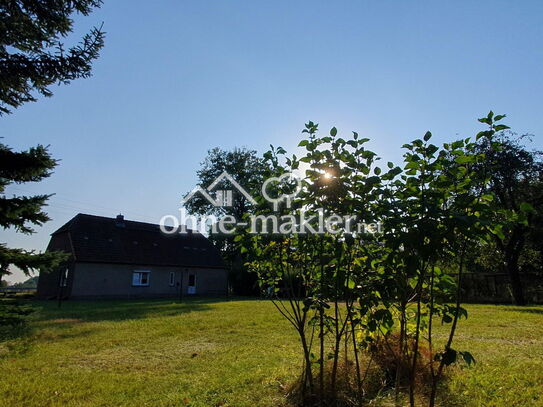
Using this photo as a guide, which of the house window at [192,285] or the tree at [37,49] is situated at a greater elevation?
the tree at [37,49]

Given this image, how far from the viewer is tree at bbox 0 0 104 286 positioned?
4199 millimetres

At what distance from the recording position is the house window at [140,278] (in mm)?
27109

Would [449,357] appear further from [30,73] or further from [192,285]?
[192,285]

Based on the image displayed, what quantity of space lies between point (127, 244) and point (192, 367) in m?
24.5

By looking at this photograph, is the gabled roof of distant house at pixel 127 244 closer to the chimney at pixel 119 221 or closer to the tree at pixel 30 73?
the chimney at pixel 119 221

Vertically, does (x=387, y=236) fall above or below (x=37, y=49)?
below

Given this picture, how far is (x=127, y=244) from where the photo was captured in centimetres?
2812

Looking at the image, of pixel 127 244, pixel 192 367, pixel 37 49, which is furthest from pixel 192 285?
pixel 37 49

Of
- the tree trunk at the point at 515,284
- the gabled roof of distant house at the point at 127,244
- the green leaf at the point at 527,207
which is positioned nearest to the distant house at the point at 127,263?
the gabled roof of distant house at the point at 127,244

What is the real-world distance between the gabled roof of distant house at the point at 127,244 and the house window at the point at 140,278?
2.57 feet

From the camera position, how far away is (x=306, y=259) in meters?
3.68

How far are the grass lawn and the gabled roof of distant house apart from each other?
1694 cm

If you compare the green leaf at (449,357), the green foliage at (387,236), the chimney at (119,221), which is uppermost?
the chimney at (119,221)

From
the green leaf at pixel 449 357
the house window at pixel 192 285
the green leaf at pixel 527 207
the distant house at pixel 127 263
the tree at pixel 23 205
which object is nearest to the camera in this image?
the green leaf at pixel 527 207
